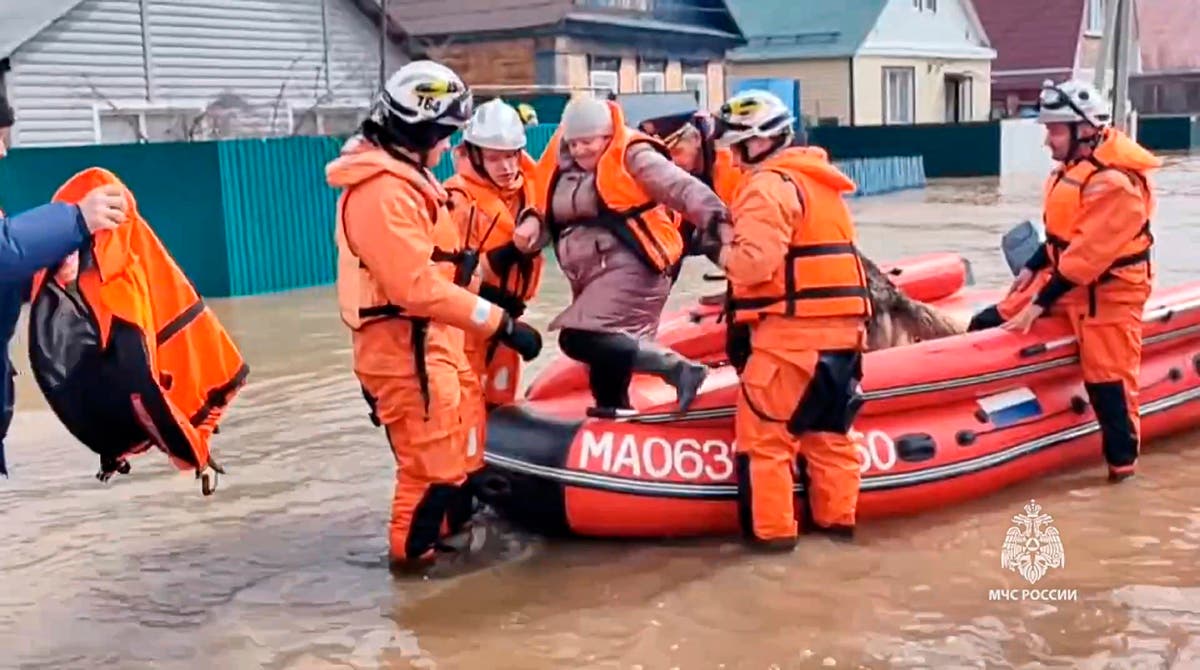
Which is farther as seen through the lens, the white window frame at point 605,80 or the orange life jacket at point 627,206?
the white window frame at point 605,80

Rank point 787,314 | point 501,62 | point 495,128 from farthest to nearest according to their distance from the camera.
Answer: point 501,62 → point 495,128 → point 787,314

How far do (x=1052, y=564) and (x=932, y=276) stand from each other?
9.42 ft

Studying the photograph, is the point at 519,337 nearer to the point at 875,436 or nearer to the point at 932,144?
the point at 875,436

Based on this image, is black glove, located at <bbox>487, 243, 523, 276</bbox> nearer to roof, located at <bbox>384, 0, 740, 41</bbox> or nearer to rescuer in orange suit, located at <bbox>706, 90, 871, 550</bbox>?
rescuer in orange suit, located at <bbox>706, 90, 871, 550</bbox>

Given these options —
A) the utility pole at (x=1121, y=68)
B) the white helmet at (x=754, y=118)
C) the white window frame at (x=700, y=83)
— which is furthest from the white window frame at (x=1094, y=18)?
the white helmet at (x=754, y=118)

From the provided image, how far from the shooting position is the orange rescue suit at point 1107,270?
563 centimetres

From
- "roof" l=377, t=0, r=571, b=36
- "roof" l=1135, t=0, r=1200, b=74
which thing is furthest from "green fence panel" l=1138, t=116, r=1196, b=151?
"roof" l=377, t=0, r=571, b=36

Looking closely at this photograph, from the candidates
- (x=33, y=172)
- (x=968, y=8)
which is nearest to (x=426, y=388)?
(x=33, y=172)

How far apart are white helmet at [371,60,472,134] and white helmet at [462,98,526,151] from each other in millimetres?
409

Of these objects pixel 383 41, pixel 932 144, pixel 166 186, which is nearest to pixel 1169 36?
pixel 932 144

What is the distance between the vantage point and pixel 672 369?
206 inches

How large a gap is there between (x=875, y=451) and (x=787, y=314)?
32.0 inches

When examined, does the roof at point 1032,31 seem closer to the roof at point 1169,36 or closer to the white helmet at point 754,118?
the roof at point 1169,36

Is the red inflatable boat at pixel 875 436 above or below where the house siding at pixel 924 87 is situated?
below
